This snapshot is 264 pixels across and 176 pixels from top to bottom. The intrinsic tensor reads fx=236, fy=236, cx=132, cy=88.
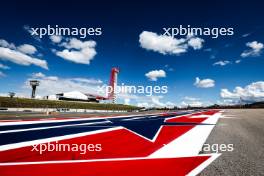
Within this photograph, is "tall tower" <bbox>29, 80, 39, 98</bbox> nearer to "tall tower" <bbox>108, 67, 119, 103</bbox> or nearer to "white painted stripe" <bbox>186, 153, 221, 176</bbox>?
"tall tower" <bbox>108, 67, 119, 103</bbox>

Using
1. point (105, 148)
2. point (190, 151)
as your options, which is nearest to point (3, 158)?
point (105, 148)

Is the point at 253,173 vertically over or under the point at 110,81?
under

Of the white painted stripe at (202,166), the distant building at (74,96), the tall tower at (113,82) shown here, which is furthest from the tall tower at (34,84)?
the white painted stripe at (202,166)

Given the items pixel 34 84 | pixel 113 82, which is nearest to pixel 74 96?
pixel 113 82

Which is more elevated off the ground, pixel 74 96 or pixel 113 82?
pixel 113 82

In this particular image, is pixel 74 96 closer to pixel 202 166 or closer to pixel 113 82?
pixel 113 82

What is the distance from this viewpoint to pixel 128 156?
16.7 feet

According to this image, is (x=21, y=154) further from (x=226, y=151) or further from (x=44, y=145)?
(x=226, y=151)

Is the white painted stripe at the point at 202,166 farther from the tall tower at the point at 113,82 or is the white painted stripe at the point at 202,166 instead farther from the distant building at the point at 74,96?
the tall tower at the point at 113,82

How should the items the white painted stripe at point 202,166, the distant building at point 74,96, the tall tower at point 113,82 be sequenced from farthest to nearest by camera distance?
the tall tower at point 113,82
the distant building at point 74,96
the white painted stripe at point 202,166

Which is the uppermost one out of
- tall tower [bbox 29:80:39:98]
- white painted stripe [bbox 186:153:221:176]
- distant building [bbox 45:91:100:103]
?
tall tower [bbox 29:80:39:98]

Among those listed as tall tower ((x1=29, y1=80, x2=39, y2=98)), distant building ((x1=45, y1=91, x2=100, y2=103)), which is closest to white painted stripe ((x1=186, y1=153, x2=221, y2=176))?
distant building ((x1=45, y1=91, x2=100, y2=103))

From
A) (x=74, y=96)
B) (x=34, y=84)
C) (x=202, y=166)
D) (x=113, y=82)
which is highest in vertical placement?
(x=113, y=82)

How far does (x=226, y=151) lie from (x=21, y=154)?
15.5 feet
